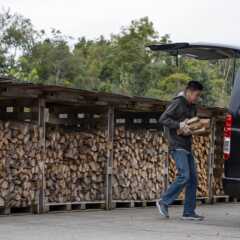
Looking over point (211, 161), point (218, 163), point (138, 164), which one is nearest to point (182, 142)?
point (138, 164)

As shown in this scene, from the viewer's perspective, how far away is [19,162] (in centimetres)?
1176

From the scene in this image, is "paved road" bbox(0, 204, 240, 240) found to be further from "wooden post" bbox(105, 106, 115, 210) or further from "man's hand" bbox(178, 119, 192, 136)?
"man's hand" bbox(178, 119, 192, 136)

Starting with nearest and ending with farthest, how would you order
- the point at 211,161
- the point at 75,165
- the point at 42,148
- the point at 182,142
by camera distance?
1. the point at 182,142
2. the point at 42,148
3. the point at 75,165
4. the point at 211,161

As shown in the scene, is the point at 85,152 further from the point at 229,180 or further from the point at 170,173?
the point at 229,180

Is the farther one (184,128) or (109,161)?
(109,161)

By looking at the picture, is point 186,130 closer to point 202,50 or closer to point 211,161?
point 202,50

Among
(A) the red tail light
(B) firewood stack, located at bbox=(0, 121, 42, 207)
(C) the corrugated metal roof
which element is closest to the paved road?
(B) firewood stack, located at bbox=(0, 121, 42, 207)

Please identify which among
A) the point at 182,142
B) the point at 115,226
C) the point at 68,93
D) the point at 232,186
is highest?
the point at 68,93

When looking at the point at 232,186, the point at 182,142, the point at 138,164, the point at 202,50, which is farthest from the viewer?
the point at 138,164

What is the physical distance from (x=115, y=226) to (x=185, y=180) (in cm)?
141

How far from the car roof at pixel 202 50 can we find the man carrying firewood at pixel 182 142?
542 mm

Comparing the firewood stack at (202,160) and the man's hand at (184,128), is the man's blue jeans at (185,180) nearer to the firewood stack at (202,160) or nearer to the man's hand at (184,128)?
the man's hand at (184,128)

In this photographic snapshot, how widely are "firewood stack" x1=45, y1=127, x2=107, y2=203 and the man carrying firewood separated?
2.04 m

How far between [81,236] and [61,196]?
3.62 meters
